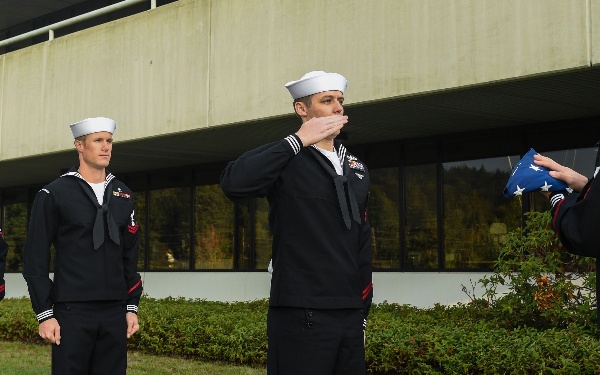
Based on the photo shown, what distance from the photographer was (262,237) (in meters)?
16.5

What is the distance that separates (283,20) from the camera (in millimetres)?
12148

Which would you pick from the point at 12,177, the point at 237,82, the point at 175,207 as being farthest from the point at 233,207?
the point at 12,177

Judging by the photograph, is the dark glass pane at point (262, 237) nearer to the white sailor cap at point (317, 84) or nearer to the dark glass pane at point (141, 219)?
the dark glass pane at point (141, 219)

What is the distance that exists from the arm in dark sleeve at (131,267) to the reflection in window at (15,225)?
1646 cm

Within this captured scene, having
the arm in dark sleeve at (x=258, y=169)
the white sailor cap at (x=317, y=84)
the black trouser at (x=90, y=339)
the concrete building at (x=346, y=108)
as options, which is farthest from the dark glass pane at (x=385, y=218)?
the arm in dark sleeve at (x=258, y=169)

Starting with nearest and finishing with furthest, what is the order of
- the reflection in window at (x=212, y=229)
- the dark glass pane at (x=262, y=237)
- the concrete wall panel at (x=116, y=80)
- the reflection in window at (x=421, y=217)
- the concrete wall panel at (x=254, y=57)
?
the concrete wall panel at (x=254, y=57), the concrete wall panel at (x=116, y=80), the reflection in window at (x=421, y=217), the dark glass pane at (x=262, y=237), the reflection in window at (x=212, y=229)

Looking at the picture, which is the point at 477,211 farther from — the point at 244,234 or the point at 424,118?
the point at 244,234

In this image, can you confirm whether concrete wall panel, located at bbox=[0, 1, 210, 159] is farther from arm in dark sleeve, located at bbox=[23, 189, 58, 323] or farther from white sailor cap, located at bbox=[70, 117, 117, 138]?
arm in dark sleeve, located at bbox=[23, 189, 58, 323]

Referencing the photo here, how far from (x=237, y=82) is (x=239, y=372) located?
14.0ft

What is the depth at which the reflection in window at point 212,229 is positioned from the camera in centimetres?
1712

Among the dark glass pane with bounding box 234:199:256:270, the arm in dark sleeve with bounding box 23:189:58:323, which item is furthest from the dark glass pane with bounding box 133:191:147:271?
the arm in dark sleeve with bounding box 23:189:58:323

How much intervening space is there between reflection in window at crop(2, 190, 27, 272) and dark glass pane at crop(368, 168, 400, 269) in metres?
11.0

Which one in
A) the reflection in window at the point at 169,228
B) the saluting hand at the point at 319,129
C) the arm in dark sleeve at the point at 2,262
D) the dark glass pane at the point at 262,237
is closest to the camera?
the saluting hand at the point at 319,129

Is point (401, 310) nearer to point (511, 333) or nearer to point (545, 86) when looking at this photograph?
point (511, 333)
